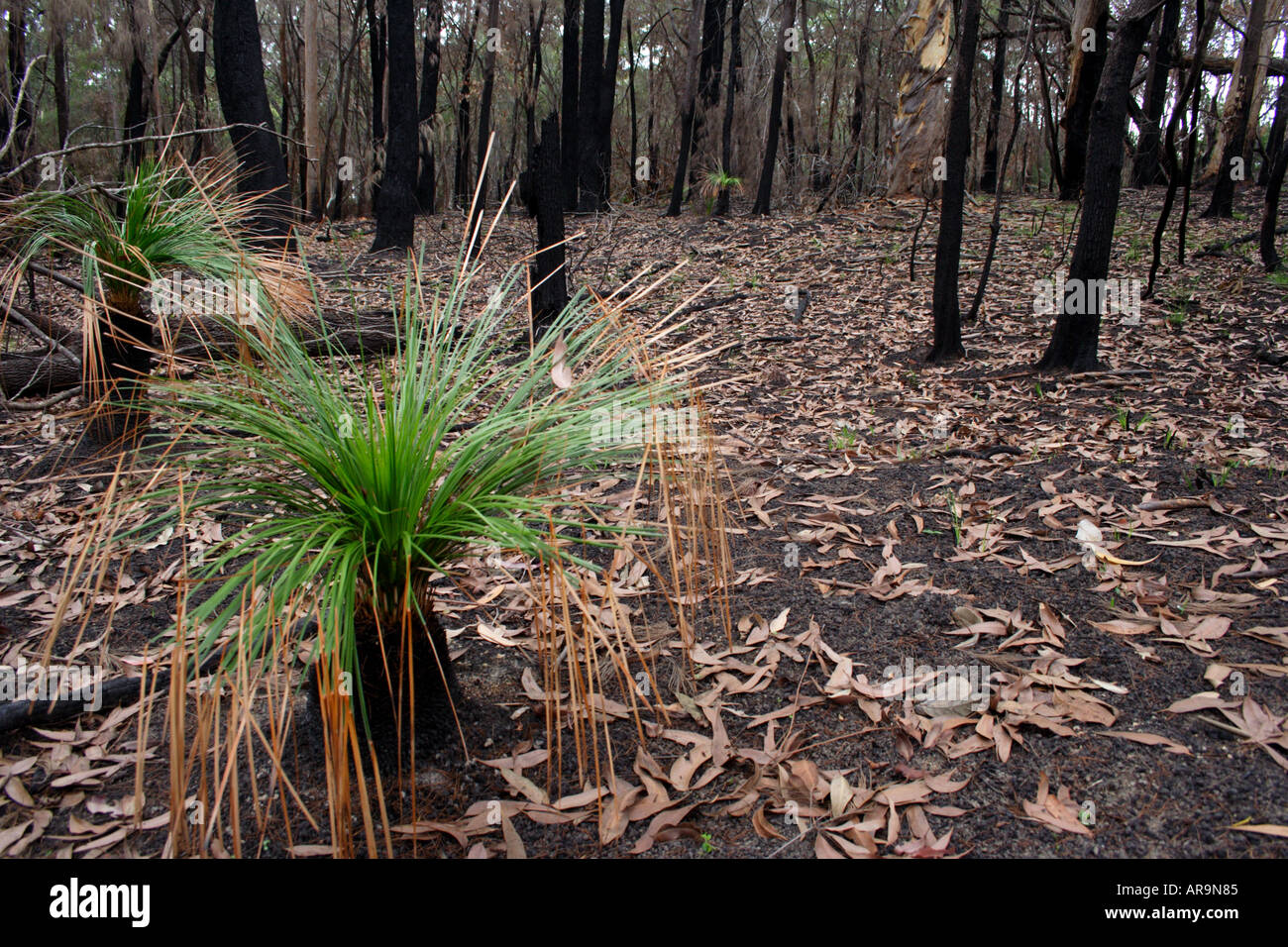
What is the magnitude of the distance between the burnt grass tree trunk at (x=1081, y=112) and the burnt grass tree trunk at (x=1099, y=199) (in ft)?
17.9

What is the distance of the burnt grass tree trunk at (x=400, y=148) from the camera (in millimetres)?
9280

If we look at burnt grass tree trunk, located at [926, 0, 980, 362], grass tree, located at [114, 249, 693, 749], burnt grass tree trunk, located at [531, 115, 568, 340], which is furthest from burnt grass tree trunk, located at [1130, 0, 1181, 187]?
grass tree, located at [114, 249, 693, 749]

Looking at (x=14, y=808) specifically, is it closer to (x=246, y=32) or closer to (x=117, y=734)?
(x=117, y=734)

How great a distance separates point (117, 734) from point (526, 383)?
1719mm

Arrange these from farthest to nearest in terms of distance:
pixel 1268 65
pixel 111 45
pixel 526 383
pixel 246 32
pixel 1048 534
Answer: pixel 111 45, pixel 1268 65, pixel 246 32, pixel 1048 534, pixel 526 383

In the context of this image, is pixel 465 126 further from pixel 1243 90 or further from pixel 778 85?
pixel 1243 90

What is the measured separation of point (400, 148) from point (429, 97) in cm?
510

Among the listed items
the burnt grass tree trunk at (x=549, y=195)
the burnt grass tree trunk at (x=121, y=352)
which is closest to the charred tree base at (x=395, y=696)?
the burnt grass tree trunk at (x=121, y=352)

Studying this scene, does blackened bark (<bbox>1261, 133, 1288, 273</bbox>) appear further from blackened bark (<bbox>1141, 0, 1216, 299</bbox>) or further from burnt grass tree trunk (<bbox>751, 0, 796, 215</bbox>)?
burnt grass tree trunk (<bbox>751, 0, 796, 215</bbox>)

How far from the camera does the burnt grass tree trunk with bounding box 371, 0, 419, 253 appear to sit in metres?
9.28

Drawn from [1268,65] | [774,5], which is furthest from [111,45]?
[1268,65]

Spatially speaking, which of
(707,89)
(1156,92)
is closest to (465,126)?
(707,89)

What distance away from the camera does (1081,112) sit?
10.4 meters

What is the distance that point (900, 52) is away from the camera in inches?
472
